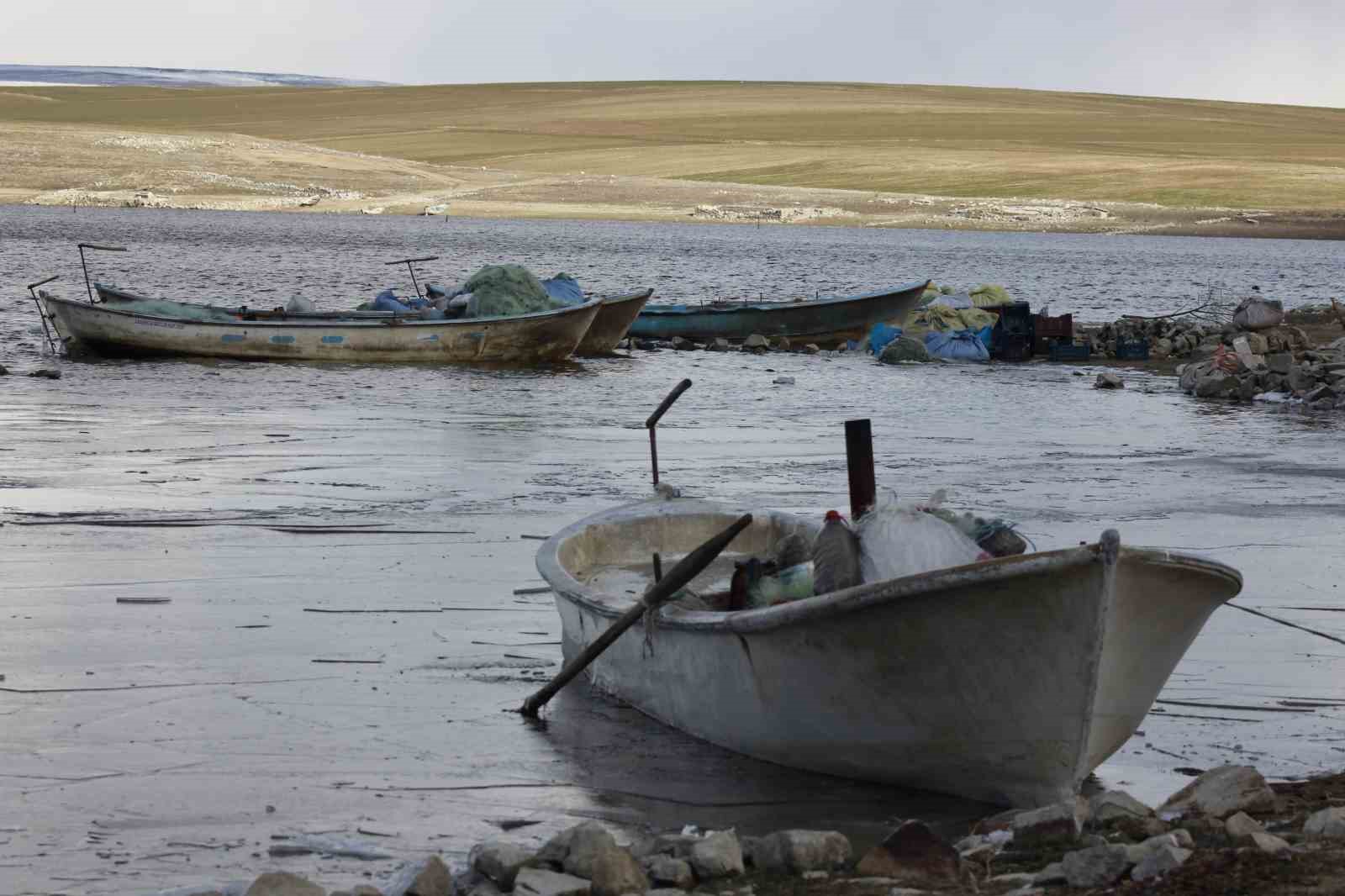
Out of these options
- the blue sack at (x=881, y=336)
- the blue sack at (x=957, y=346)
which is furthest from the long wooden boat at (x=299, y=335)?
the blue sack at (x=957, y=346)

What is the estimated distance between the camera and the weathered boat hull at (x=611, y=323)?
2839cm

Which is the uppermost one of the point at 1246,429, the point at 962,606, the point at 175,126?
the point at 175,126

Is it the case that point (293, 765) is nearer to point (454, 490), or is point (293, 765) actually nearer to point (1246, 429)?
point (454, 490)

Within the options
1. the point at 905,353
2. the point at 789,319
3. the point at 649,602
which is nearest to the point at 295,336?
the point at 789,319

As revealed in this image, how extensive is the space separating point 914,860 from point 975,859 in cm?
30

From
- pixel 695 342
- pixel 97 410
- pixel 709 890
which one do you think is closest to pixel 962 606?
pixel 709 890

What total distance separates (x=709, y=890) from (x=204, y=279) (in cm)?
4452

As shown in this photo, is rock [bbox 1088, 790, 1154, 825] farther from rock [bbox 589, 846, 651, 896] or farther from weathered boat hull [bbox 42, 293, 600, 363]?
weathered boat hull [bbox 42, 293, 600, 363]

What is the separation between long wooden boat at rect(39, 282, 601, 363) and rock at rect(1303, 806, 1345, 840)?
20.5 meters

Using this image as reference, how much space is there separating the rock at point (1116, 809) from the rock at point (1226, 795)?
146 mm

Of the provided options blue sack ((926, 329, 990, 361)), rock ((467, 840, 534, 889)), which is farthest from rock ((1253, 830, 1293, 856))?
blue sack ((926, 329, 990, 361))

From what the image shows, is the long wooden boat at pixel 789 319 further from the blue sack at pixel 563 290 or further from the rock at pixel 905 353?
the rock at pixel 905 353

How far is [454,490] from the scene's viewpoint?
13.7 metres

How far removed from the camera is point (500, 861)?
5.52m
